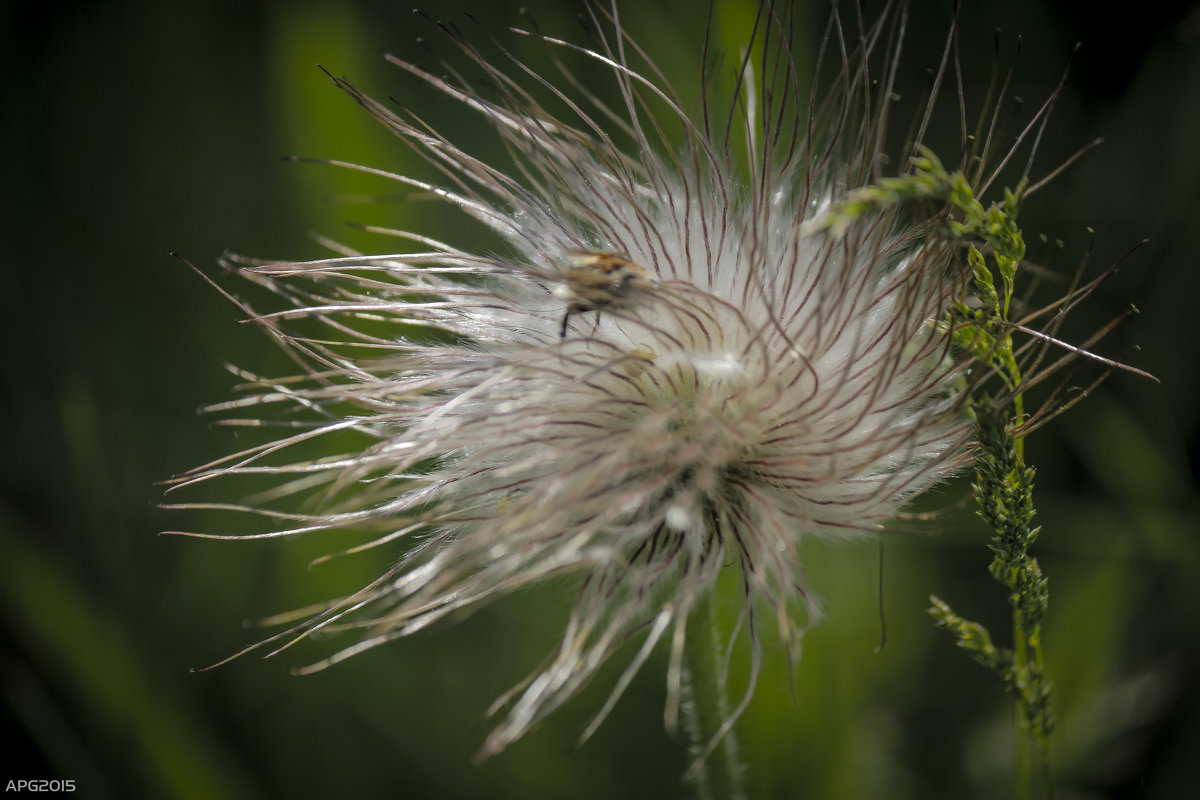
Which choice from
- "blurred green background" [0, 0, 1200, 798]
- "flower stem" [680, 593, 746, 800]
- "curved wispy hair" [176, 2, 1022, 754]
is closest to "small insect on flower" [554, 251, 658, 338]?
"curved wispy hair" [176, 2, 1022, 754]

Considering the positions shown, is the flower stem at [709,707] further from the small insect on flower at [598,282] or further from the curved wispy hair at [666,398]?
the small insect on flower at [598,282]

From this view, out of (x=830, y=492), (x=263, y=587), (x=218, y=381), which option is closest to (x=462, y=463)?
(x=830, y=492)

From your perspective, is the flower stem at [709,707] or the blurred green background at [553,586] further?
the blurred green background at [553,586]

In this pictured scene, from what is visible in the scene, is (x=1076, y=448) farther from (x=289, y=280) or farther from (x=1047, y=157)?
(x=289, y=280)

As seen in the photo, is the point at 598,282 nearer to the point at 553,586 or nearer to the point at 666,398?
the point at 666,398

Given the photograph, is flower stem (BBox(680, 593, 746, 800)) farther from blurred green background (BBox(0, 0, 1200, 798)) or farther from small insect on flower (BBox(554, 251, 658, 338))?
small insect on flower (BBox(554, 251, 658, 338))

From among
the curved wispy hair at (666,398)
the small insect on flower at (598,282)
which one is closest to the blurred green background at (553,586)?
the curved wispy hair at (666,398)
